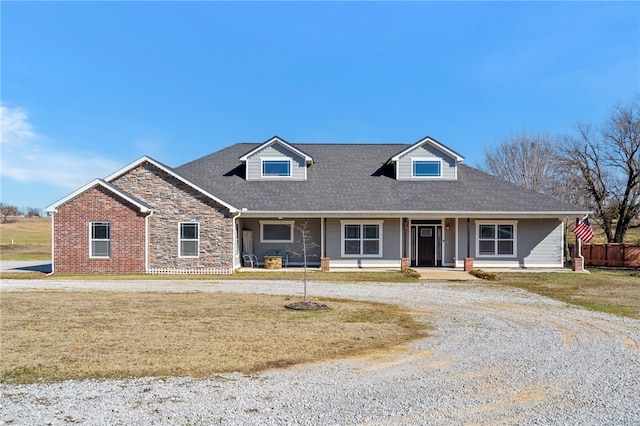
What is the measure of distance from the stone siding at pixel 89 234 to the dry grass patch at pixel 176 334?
6.57 meters

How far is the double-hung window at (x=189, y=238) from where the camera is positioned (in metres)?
20.2

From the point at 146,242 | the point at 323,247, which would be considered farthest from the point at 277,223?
the point at 146,242

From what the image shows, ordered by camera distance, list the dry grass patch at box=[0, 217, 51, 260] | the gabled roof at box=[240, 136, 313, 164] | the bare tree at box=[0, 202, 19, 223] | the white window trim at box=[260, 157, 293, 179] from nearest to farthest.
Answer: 1. the gabled roof at box=[240, 136, 313, 164]
2. the white window trim at box=[260, 157, 293, 179]
3. the dry grass patch at box=[0, 217, 51, 260]
4. the bare tree at box=[0, 202, 19, 223]

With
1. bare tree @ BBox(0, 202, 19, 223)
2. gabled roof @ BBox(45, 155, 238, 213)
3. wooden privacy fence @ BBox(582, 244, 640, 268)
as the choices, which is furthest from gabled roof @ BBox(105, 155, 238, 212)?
bare tree @ BBox(0, 202, 19, 223)

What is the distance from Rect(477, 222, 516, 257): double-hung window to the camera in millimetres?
22266

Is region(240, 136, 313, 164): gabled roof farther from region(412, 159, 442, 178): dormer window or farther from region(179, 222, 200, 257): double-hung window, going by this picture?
region(412, 159, 442, 178): dormer window

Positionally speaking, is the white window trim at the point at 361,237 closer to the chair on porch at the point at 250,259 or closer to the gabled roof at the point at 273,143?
the chair on porch at the point at 250,259

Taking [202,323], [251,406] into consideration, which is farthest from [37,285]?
[251,406]

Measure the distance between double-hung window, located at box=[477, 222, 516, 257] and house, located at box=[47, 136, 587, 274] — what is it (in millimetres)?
48

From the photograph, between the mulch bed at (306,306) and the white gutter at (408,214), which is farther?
the white gutter at (408,214)

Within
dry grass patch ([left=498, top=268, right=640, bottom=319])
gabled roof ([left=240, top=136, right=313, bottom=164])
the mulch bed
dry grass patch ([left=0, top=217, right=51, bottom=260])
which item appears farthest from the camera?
dry grass patch ([left=0, top=217, right=51, bottom=260])

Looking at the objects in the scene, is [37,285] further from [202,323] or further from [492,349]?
[492,349]

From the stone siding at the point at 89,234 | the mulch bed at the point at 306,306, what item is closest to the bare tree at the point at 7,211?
the stone siding at the point at 89,234

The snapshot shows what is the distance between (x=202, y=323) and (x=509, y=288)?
432 inches
